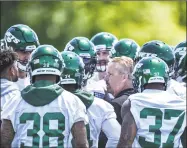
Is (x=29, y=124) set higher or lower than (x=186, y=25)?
higher

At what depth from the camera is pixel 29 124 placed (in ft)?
33.1

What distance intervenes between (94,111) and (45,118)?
0.67m

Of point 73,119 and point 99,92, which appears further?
point 99,92

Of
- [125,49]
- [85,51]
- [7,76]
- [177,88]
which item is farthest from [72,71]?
[125,49]

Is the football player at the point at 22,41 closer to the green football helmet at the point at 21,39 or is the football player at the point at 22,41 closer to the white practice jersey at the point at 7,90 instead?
the green football helmet at the point at 21,39

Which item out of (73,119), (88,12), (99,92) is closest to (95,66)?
(99,92)

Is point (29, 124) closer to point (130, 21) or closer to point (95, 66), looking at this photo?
point (95, 66)

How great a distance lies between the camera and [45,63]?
33.8 feet

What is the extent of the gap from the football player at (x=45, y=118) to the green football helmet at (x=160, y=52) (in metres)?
1.95

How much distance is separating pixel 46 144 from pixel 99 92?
1904 millimetres

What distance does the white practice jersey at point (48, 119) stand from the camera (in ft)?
33.0

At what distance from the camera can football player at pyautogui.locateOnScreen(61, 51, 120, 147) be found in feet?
34.7

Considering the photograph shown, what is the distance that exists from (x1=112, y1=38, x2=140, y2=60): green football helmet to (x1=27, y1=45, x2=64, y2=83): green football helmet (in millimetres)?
2709

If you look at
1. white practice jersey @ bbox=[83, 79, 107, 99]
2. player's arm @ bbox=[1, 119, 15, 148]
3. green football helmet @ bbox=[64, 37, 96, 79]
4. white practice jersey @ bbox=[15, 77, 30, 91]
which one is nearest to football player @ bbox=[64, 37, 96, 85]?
green football helmet @ bbox=[64, 37, 96, 79]
